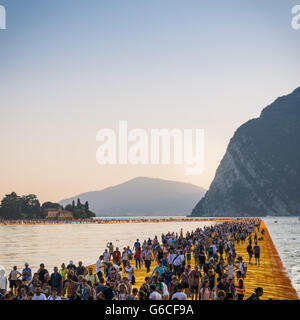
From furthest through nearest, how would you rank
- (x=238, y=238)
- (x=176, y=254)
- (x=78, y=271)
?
(x=238, y=238)
(x=176, y=254)
(x=78, y=271)

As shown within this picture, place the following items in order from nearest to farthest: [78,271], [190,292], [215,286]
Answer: [215,286]
[190,292]
[78,271]

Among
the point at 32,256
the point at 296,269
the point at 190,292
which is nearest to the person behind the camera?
the point at 190,292

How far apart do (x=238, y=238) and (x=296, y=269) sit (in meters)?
21.1

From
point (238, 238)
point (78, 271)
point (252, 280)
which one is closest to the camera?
point (78, 271)
